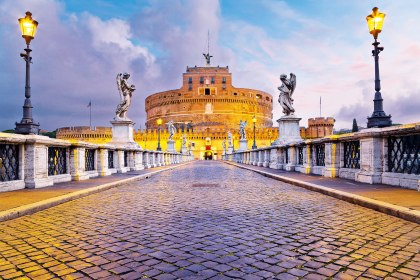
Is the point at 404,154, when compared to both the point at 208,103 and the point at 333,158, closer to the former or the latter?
the point at 333,158

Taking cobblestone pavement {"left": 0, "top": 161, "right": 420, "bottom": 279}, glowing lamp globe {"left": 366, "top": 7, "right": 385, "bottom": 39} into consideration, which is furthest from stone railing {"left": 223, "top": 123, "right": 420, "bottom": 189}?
glowing lamp globe {"left": 366, "top": 7, "right": 385, "bottom": 39}

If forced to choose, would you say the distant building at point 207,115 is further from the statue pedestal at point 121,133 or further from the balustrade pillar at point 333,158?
the balustrade pillar at point 333,158

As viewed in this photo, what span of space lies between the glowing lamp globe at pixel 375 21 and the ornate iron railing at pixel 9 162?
36.3 ft

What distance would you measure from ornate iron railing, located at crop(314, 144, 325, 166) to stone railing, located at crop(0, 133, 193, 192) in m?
8.40

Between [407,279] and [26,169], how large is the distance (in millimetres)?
8743

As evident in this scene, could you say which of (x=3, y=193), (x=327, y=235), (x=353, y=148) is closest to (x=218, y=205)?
(x=327, y=235)

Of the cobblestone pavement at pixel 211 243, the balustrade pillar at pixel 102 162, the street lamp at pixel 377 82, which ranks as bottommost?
the cobblestone pavement at pixel 211 243

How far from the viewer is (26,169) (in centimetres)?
903

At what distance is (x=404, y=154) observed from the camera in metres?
8.45

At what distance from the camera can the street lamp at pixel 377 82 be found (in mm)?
10312

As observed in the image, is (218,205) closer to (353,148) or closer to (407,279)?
(407,279)

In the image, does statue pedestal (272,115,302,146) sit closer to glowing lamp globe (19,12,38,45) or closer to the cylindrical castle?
glowing lamp globe (19,12,38,45)

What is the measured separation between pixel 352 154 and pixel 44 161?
8.80 m

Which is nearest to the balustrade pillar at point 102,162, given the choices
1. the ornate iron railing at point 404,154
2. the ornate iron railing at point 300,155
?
the ornate iron railing at point 300,155
